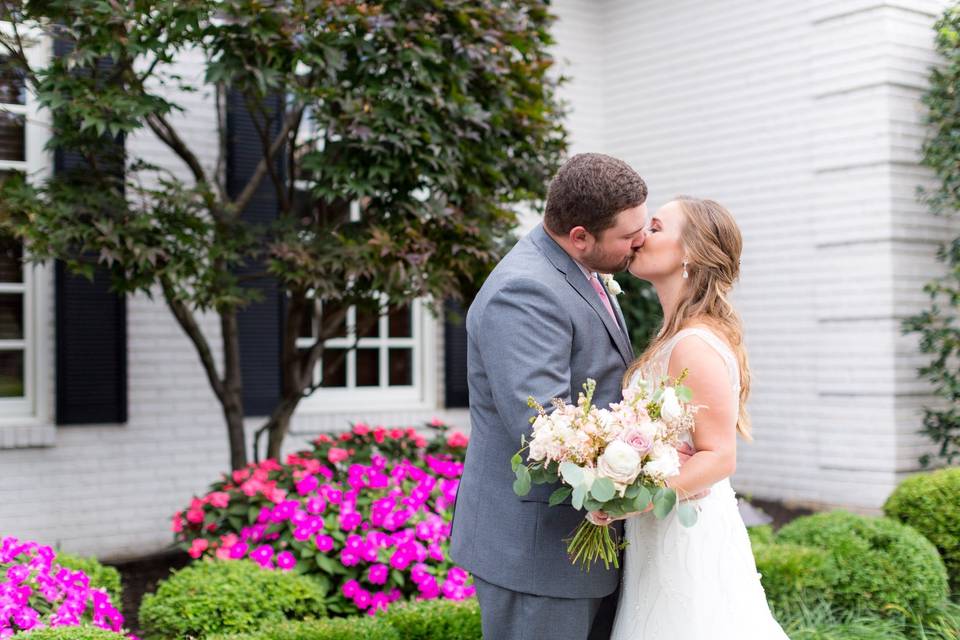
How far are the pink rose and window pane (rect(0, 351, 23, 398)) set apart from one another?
538 centimetres

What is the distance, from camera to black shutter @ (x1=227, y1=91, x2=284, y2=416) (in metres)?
7.17

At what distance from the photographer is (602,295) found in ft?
10.2

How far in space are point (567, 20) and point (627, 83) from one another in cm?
88

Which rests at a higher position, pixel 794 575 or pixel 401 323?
pixel 401 323

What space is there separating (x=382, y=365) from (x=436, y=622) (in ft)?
14.6

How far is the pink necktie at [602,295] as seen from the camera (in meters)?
3.03

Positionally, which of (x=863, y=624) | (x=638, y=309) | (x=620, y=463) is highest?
(x=638, y=309)

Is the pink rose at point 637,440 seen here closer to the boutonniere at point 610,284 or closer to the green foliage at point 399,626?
the boutonniere at point 610,284

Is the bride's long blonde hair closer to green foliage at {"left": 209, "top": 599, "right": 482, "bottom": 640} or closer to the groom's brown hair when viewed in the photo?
the groom's brown hair

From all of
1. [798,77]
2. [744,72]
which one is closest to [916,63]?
[798,77]

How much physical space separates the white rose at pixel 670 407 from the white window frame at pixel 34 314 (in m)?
5.24

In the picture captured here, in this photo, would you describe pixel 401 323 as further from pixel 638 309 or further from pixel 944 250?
pixel 944 250

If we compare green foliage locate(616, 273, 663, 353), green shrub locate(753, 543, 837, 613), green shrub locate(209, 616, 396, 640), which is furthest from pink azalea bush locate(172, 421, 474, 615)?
green foliage locate(616, 273, 663, 353)

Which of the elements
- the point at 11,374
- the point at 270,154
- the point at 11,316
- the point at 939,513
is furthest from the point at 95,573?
the point at 939,513
